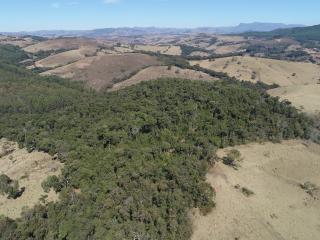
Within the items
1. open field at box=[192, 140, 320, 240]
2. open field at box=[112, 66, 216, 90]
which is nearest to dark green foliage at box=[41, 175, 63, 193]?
open field at box=[192, 140, 320, 240]

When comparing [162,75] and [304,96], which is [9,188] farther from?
[162,75]

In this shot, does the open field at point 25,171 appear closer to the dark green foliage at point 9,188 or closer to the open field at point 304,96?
the dark green foliage at point 9,188

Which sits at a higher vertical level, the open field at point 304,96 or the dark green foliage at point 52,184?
the dark green foliage at point 52,184

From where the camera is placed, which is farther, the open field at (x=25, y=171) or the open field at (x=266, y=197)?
the open field at (x=25, y=171)

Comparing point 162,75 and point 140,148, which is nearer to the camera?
point 140,148

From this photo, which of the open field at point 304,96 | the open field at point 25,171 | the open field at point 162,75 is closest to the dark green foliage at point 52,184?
the open field at point 25,171

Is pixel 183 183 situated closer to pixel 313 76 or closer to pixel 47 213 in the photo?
pixel 47 213

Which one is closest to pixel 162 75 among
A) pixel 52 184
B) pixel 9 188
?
pixel 52 184
